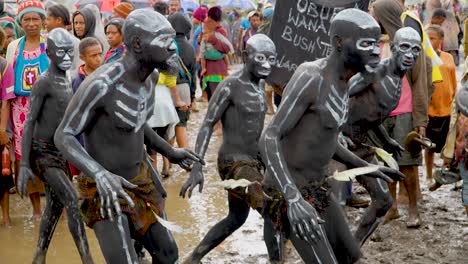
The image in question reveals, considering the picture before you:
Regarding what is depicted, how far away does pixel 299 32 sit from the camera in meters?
7.66

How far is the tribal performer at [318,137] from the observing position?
4.25 metres

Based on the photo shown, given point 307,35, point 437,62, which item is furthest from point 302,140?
point 437,62

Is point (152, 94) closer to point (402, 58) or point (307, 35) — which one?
point (402, 58)

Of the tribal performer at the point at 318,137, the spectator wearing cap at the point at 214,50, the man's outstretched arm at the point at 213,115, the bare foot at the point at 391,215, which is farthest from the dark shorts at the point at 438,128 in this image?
the tribal performer at the point at 318,137

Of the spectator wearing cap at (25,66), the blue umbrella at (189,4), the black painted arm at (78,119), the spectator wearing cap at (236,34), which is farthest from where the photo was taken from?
the spectator wearing cap at (236,34)

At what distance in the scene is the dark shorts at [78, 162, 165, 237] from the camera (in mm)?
4426

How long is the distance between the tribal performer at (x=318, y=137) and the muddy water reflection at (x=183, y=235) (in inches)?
78.6

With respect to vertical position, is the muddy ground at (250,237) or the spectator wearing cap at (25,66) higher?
the spectator wearing cap at (25,66)

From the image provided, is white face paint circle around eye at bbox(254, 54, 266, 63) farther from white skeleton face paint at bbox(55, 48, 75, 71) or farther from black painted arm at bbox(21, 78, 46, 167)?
black painted arm at bbox(21, 78, 46, 167)

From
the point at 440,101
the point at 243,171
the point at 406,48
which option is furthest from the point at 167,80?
the point at 243,171

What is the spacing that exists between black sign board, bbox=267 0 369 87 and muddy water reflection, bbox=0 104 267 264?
62.5 inches

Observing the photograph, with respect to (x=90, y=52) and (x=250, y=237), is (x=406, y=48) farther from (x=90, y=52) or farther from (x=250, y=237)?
(x=90, y=52)

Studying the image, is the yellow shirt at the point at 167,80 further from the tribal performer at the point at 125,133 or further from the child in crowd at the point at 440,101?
the tribal performer at the point at 125,133

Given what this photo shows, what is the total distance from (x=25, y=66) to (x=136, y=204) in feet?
11.2
